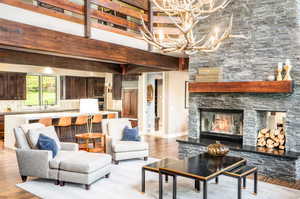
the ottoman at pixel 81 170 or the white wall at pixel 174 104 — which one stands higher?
the white wall at pixel 174 104

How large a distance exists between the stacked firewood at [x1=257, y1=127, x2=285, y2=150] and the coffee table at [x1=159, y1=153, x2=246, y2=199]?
1249 mm

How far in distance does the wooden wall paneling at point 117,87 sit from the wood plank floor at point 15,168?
123 inches

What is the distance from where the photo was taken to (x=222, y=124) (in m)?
5.88

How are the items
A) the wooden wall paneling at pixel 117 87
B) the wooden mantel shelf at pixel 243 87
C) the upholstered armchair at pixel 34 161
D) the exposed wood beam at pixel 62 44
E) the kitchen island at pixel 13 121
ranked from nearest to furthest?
the exposed wood beam at pixel 62 44, the upholstered armchair at pixel 34 161, the wooden mantel shelf at pixel 243 87, the kitchen island at pixel 13 121, the wooden wall paneling at pixel 117 87

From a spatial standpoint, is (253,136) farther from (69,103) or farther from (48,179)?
(69,103)

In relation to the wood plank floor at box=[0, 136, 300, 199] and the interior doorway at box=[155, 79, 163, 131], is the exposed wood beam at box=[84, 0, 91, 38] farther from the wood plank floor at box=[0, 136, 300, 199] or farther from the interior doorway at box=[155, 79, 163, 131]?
the interior doorway at box=[155, 79, 163, 131]

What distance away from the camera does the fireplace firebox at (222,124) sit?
Answer: 5.58 metres

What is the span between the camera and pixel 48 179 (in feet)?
14.9

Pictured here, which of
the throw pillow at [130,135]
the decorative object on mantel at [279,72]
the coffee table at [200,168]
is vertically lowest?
the coffee table at [200,168]

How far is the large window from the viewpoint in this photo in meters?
9.75

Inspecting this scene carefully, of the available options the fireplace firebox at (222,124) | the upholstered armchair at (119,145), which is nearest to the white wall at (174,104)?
the fireplace firebox at (222,124)

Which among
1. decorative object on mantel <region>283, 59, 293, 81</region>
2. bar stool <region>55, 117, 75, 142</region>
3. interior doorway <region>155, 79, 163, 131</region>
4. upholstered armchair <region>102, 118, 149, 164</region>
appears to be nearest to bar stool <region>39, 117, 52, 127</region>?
bar stool <region>55, 117, 75, 142</region>

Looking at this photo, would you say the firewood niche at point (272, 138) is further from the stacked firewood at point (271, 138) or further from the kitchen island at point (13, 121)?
the kitchen island at point (13, 121)

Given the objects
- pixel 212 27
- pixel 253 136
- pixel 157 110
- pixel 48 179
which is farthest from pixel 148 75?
pixel 48 179
